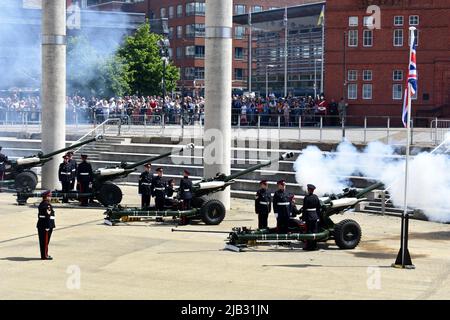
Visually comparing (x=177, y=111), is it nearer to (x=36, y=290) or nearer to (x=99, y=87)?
A: (x=99, y=87)

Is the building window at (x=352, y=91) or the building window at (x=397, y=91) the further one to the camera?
the building window at (x=352, y=91)

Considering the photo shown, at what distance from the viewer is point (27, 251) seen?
2027 centimetres

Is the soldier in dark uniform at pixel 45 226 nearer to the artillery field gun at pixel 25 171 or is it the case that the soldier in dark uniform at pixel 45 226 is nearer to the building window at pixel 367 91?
the artillery field gun at pixel 25 171

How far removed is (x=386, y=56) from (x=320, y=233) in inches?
1385

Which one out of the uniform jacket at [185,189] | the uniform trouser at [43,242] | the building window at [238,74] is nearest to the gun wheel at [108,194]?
the uniform jacket at [185,189]

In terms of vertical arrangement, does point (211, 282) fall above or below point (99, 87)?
below

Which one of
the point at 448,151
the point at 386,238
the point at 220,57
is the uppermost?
the point at 220,57

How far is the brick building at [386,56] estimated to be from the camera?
2053 inches

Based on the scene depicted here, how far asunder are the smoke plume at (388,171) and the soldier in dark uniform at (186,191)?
15.5ft

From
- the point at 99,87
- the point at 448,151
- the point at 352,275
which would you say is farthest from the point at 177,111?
the point at 352,275

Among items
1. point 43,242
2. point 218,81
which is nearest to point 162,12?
point 218,81

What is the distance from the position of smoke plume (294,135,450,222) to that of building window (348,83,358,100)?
76.0 ft

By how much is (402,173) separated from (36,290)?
13.8m

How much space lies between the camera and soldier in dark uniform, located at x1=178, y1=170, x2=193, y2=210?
24.9 metres
